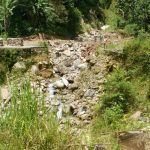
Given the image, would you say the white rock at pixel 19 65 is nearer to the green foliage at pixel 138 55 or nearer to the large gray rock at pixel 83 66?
the large gray rock at pixel 83 66

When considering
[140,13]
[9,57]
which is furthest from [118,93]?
[140,13]

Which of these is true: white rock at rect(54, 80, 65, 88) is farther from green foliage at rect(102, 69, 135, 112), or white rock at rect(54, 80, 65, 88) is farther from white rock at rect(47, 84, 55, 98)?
green foliage at rect(102, 69, 135, 112)

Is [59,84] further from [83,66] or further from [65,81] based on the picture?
[83,66]

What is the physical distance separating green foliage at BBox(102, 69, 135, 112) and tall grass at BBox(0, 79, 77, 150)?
229 inches

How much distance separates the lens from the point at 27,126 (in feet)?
12.3

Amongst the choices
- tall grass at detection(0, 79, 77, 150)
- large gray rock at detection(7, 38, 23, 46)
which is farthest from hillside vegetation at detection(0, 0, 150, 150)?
large gray rock at detection(7, 38, 23, 46)

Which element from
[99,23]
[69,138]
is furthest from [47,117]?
[99,23]

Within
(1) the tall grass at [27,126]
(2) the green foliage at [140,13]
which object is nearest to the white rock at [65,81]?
(1) the tall grass at [27,126]

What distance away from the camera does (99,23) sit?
99.6 ft

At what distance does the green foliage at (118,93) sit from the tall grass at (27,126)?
19.0 feet

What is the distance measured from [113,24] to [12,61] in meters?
18.4

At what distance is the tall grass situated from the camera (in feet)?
12.3

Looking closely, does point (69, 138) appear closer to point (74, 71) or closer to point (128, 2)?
point (74, 71)

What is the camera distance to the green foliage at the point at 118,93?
32.1ft
